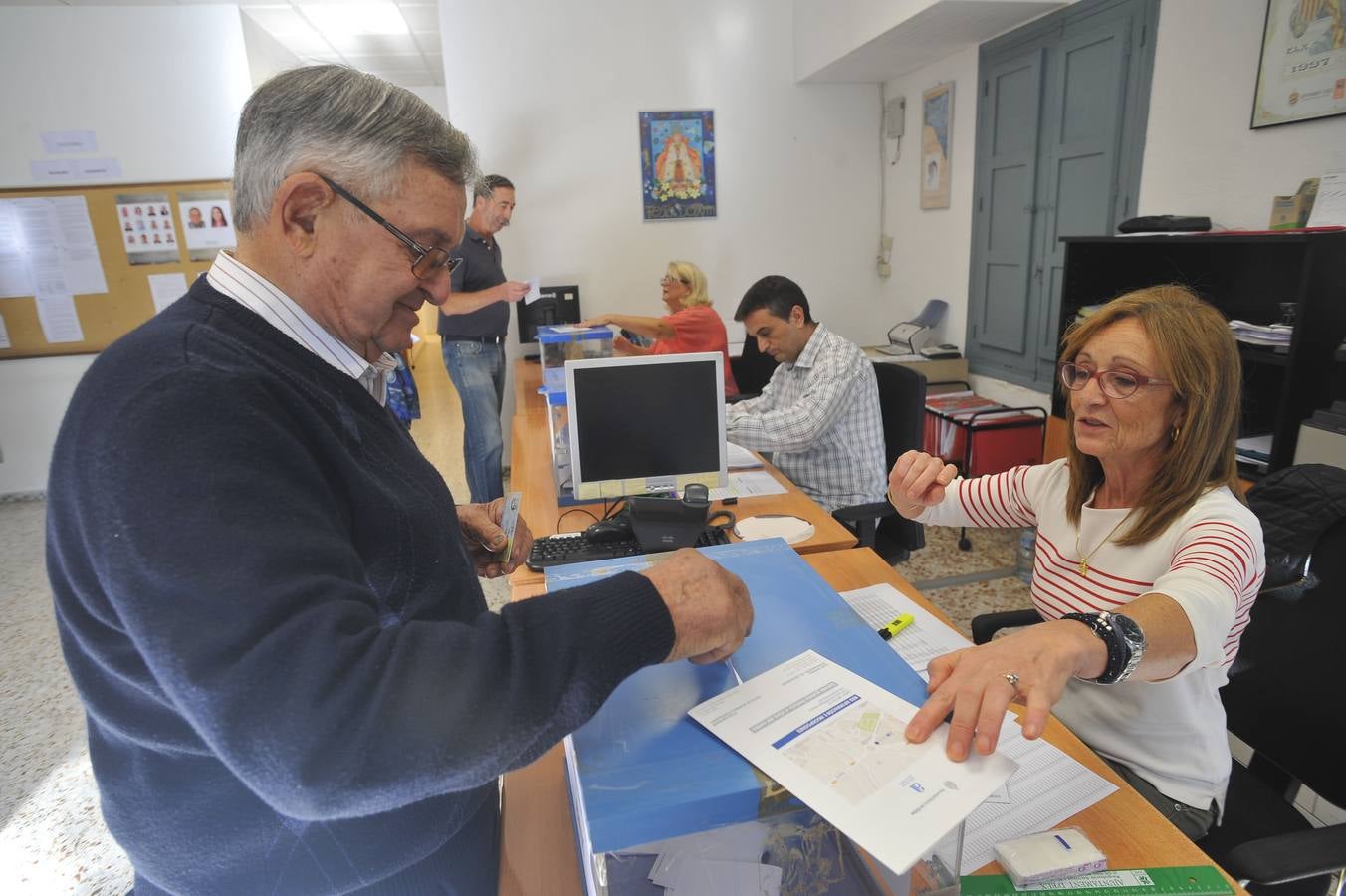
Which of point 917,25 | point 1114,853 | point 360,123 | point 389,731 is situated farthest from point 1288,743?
point 917,25

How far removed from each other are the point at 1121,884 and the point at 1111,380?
730 mm

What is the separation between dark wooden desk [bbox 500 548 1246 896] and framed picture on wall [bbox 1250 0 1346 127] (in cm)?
237

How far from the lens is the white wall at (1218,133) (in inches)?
95.0

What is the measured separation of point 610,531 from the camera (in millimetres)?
1741

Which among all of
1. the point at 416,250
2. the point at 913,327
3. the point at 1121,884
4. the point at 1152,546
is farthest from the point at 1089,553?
the point at 913,327

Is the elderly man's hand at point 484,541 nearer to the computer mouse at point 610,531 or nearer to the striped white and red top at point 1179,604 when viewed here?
the computer mouse at point 610,531

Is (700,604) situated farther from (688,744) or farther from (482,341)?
(482,341)

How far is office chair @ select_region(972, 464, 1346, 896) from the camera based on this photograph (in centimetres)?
121

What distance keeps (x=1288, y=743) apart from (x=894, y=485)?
0.80 m

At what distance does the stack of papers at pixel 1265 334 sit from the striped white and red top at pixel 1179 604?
1448mm

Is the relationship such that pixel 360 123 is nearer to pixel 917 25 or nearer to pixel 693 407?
A: pixel 693 407

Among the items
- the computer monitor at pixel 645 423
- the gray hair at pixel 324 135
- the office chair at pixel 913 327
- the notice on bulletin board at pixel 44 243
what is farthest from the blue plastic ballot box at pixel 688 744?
the notice on bulletin board at pixel 44 243

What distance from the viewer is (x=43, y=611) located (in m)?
3.36

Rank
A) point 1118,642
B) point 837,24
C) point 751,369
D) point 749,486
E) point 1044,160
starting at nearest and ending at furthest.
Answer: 1. point 1118,642
2. point 749,486
3. point 1044,160
4. point 837,24
5. point 751,369
